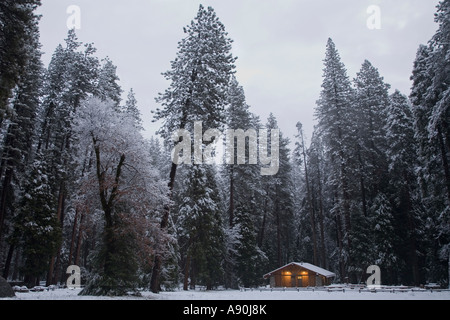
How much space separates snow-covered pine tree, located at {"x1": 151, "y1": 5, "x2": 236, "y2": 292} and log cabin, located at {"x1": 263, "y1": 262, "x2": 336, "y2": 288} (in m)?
23.5

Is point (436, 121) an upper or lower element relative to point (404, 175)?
upper

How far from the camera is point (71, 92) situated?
2911 centimetres

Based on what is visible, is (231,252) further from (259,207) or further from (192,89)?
(192,89)

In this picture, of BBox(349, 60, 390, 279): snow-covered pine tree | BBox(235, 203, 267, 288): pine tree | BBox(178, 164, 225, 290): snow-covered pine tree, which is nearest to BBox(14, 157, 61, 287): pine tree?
BBox(178, 164, 225, 290): snow-covered pine tree

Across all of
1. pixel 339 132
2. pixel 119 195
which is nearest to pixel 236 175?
pixel 339 132

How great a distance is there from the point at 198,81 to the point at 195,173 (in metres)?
12.6

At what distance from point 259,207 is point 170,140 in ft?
94.0

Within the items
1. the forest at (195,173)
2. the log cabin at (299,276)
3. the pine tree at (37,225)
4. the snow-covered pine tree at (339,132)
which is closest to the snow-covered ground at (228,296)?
the forest at (195,173)

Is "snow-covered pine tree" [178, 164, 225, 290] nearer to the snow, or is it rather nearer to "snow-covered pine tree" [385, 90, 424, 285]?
the snow

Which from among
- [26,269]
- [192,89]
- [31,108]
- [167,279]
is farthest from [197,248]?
[31,108]

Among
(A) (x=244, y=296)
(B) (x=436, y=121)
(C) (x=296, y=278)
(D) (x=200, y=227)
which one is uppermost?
(B) (x=436, y=121)

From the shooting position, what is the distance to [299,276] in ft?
134

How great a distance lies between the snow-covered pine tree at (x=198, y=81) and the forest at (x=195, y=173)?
83 millimetres

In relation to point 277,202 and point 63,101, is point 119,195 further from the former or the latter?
point 277,202
